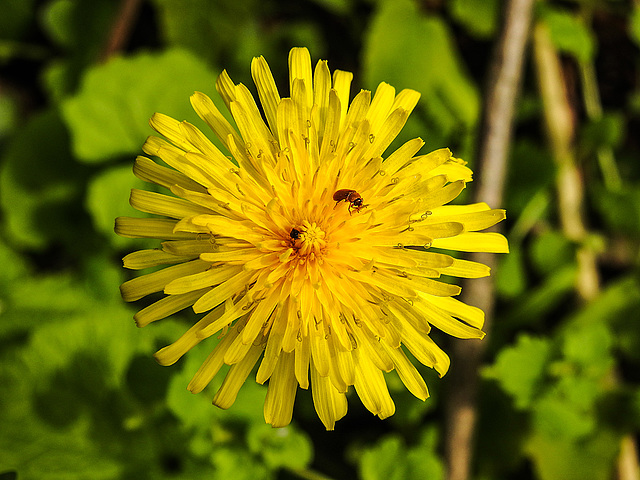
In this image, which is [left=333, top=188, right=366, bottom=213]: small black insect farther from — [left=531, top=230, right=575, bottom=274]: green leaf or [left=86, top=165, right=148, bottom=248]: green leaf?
[left=531, top=230, right=575, bottom=274]: green leaf

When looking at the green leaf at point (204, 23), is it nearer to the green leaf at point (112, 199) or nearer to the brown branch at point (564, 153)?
the green leaf at point (112, 199)

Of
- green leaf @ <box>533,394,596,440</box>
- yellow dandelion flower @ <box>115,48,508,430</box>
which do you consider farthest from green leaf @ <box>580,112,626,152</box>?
yellow dandelion flower @ <box>115,48,508,430</box>

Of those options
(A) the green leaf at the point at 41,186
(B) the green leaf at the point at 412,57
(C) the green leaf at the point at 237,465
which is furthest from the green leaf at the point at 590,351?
(A) the green leaf at the point at 41,186

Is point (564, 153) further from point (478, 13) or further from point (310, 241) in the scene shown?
point (310, 241)

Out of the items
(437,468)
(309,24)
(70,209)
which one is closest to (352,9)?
(309,24)

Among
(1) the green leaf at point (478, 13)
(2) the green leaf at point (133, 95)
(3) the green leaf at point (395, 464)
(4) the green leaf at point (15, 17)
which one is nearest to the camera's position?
(3) the green leaf at point (395, 464)

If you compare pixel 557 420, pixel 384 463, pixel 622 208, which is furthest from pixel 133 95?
pixel 622 208

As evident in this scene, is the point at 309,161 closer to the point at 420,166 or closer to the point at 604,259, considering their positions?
the point at 420,166
